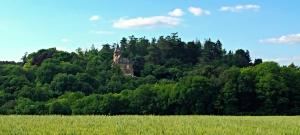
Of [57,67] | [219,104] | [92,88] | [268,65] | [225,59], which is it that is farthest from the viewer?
[225,59]

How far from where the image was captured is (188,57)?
184750mm

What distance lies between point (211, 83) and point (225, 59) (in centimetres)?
7514

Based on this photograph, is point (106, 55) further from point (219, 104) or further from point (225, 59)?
point (219, 104)

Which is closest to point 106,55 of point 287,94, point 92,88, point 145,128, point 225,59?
point 225,59

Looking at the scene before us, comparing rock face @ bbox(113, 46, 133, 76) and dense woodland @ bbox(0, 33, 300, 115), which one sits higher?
rock face @ bbox(113, 46, 133, 76)

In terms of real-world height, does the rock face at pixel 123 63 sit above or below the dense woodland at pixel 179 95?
above

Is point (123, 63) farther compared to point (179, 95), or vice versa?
point (123, 63)

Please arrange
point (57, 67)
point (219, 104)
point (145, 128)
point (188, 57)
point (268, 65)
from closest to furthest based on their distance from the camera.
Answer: point (145, 128), point (219, 104), point (268, 65), point (57, 67), point (188, 57)

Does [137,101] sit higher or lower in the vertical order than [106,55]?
lower

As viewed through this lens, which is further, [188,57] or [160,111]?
[188,57]

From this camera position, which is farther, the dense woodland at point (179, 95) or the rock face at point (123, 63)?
the rock face at point (123, 63)

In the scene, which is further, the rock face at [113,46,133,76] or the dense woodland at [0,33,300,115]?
the rock face at [113,46,133,76]

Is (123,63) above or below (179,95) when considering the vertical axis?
above

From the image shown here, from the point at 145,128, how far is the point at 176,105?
6987cm
